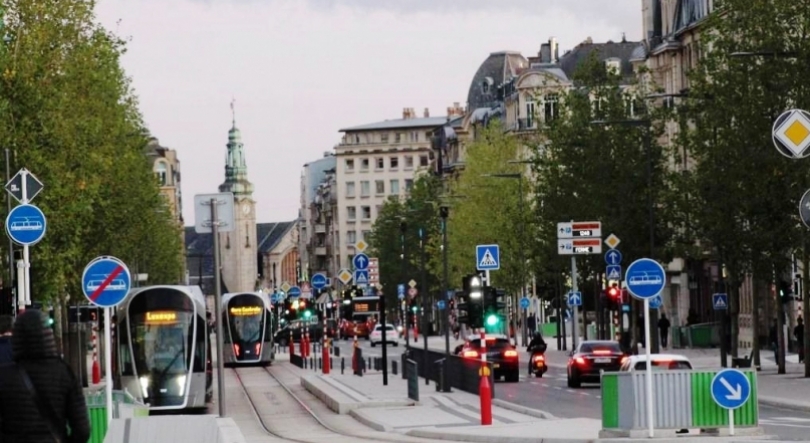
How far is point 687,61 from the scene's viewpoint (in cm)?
9894

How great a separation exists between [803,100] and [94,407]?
1300 inches

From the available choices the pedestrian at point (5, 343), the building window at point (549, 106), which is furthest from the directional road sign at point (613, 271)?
the pedestrian at point (5, 343)

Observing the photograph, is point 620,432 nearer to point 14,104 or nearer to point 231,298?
point 14,104

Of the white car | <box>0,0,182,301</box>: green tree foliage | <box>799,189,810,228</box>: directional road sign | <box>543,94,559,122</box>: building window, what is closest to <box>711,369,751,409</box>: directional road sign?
<box>799,189,810,228</box>: directional road sign

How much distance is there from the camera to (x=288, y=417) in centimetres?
4534

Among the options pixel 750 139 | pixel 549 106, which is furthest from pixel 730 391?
pixel 549 106

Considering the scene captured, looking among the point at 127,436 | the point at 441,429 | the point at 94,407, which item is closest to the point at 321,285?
the point at 441,429

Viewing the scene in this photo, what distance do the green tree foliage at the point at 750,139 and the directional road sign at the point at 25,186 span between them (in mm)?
20616

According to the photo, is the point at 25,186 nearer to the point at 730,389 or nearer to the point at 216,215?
the point at 216,215

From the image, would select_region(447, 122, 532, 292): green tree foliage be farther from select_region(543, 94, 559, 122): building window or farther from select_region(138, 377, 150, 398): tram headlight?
select_region(138, 377, 150, 398): tram headlight

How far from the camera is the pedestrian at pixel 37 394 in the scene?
12930 mm

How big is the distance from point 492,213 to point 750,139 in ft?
176

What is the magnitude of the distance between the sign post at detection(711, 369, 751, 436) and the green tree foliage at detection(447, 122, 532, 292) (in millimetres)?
64233

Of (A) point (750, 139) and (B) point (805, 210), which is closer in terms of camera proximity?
(B) point (805, 210)
